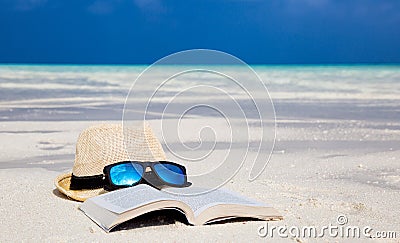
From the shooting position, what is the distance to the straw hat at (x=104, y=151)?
378 centimetres

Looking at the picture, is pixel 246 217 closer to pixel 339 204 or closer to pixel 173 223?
pixel 173 223

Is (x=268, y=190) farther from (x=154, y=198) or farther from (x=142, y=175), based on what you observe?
(x=154, y=198)

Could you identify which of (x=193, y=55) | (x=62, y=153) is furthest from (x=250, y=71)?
(x=62, y=153)

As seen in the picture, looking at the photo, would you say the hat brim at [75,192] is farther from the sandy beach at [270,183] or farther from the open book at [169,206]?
the open book at [169,206]

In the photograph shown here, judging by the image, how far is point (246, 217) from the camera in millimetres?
3146

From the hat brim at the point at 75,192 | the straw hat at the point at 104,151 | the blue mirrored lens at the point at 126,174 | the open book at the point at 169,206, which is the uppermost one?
the straw hat at the point at 104,151

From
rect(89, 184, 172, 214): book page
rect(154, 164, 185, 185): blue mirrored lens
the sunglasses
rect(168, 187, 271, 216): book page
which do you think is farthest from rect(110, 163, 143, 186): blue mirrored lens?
rect(168, 187, 271, 216): book page

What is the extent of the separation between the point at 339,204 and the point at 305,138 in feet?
10.7

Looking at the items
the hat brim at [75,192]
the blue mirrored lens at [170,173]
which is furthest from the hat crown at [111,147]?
the blue mirrored lens at [170,173]

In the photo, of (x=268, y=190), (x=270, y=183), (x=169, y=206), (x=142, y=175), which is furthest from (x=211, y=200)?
(x=270, y=183)

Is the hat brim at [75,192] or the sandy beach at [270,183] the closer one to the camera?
the sandy beach at [270,183]

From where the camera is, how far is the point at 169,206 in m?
2.93

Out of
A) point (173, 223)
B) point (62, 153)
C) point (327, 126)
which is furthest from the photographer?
point (327, 126)

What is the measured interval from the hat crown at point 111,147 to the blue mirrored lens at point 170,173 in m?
0.24
